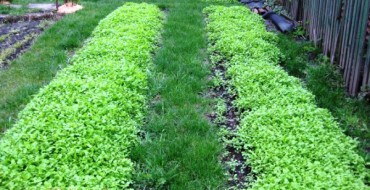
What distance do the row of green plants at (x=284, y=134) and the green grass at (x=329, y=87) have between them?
0.22m

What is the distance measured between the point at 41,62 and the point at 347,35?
483 centimetres

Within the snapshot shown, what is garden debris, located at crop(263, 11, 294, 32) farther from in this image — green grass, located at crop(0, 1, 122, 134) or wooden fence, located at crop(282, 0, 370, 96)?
green grass, located at crop(0, 1, 122, 134)

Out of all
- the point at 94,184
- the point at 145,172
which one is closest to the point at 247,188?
the point at 145,172

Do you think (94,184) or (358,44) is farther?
(358,44)

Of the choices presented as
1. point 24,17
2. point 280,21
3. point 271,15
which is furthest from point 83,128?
point 24,17

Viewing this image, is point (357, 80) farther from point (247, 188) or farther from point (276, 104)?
point (247, 188)

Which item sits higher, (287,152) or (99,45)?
(99,45)

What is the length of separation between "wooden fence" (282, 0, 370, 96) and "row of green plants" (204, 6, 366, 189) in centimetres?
A: 72

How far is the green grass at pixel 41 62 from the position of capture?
505 centimetres

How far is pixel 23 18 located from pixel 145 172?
24.0 ft

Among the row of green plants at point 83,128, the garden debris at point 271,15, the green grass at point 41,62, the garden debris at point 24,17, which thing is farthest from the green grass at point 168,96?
the garden debris at point 271,15

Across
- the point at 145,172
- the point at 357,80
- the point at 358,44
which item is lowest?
the point at 145,172

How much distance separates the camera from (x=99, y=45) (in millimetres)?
6426

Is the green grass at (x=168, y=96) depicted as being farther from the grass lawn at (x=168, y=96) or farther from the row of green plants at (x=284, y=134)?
the row of green plants at (x=284, y=134)
